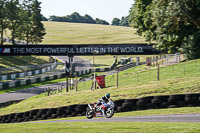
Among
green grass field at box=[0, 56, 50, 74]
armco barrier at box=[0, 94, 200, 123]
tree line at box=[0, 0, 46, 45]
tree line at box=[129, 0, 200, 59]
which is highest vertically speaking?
tree line at box=[0, 0, 46, 45]

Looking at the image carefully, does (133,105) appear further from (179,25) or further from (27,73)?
(27,73)

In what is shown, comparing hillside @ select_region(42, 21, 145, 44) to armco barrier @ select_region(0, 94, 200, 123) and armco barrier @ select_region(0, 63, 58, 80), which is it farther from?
armco barrier @ select_region(0, 94, 200, 123)

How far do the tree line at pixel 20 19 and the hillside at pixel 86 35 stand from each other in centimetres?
2894

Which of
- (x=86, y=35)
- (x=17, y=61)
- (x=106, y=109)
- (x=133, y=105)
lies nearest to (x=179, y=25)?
(x=133, y=105)

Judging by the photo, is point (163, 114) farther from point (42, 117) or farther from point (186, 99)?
point (42, 117)

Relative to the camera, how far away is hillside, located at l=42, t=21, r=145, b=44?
115 m

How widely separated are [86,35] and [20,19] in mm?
59139

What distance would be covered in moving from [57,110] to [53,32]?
119 meters

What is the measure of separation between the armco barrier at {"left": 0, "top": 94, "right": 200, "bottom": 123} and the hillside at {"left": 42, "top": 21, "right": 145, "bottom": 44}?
93086mm

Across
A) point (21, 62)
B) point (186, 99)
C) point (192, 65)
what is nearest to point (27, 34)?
point (21, 62)

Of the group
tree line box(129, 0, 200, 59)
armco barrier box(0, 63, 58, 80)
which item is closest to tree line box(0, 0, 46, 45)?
armco barrier box(0, 63, 58, 80)

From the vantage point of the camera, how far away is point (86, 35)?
5084 inches

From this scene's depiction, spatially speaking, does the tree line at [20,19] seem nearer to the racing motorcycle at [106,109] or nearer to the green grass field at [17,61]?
the green grass field at [17,61]

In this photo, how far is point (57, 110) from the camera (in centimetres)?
1783
